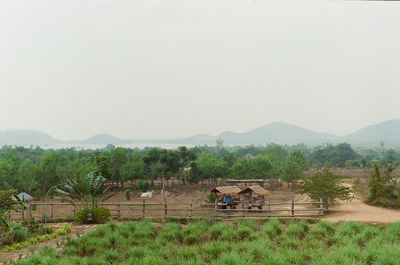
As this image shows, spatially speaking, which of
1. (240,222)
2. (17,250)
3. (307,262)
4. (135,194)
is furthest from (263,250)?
(135,194)

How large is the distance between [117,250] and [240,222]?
179 inches

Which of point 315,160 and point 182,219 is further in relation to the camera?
point 315,160

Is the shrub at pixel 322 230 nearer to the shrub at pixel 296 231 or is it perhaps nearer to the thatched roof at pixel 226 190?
the shrub at pixel 296 231

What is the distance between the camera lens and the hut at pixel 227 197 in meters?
14.9

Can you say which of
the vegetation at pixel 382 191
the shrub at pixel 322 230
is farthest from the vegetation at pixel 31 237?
the vegetation at pixel 382 191

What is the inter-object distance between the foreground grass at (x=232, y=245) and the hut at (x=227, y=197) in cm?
411

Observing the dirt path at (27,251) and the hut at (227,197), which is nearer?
the dirt path at (27,251)

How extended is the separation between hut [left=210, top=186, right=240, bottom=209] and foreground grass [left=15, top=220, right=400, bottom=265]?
4112mm

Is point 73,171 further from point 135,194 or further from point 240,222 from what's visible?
point 240,222

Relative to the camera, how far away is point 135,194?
2839cm

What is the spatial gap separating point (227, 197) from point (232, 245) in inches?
283

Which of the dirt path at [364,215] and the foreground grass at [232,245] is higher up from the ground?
the foreground grass at [232,245]

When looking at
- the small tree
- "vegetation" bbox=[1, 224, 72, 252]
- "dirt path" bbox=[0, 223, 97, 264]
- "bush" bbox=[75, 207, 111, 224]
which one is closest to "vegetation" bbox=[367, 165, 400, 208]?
the small tree

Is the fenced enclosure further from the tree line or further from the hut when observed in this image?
the tree line
